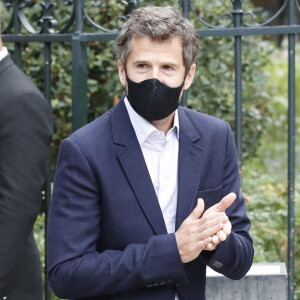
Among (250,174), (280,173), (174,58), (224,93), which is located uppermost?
(174,58)

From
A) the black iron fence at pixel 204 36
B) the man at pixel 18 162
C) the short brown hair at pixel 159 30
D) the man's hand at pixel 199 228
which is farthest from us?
the black iron fence at pixel 204 36

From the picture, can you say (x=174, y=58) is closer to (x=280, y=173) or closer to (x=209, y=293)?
(x=209, y=293)

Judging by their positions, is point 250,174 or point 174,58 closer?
point 174,58

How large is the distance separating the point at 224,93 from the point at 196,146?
274 cm

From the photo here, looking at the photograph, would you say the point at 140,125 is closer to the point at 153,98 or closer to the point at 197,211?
the point at 153,98

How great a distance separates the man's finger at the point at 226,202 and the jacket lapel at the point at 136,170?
188 mm

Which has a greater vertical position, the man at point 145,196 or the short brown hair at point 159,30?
the short brown hair at point 159,30

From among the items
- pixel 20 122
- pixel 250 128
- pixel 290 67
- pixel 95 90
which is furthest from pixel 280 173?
pixel 20 122

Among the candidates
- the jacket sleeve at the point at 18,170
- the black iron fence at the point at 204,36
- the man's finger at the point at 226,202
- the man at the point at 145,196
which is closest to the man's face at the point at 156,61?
the man at the point at 145,196

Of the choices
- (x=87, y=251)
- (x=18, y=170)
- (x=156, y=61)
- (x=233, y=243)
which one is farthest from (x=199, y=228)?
(x=18, y=170)

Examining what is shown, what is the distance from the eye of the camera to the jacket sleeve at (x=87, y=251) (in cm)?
263

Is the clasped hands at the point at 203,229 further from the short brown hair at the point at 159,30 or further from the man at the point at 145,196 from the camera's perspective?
the short brown hair at the point at 159,30

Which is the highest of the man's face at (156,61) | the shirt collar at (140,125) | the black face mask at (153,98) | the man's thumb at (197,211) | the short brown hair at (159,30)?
the short brown hair at (159,30)

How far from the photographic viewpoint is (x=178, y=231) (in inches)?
104
